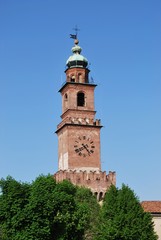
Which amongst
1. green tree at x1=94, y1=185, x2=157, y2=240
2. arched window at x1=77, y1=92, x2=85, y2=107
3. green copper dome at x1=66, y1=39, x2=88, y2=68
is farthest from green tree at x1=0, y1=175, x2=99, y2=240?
green copper dome at x1=66, y1=39, x2=88, y2=68

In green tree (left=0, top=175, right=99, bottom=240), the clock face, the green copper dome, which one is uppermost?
the green copper dome

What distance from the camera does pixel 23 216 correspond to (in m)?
42.7

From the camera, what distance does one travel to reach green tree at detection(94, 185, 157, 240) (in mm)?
48000

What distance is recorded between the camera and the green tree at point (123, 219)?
157 ft

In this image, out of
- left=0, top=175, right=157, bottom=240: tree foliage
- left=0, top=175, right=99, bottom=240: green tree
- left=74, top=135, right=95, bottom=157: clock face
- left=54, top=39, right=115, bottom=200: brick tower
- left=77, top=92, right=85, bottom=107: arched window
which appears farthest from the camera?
left=77, top=92, right=85, bottom=107: arched window

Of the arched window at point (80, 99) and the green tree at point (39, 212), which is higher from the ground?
the arched window at point (80, 99)

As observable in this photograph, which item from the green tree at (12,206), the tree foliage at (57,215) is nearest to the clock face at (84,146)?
the tree foliage at (57,215)

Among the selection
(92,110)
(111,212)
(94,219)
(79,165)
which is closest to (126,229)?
(111,212)

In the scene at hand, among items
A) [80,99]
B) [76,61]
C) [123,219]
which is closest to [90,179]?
[123,219]

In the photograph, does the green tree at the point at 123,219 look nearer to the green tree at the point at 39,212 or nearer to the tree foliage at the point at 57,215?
the tree foliage at the point at 57,215

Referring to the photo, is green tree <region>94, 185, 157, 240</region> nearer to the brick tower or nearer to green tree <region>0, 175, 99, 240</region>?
green tree <region>0, 175, 99, 240</region>

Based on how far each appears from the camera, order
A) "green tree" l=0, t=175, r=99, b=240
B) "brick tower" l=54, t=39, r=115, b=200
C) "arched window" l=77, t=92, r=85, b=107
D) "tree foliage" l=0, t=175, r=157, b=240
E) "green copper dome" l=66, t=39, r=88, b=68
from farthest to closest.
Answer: "green copper dome" l=66, t=39, r=88, b=68
"arched window" l=77, t=92, r=85, b=107
"brick tower" l=54, t=39, r=115, b=200
"tree foliage" l=0, t=175, r=157, b=240
"green tree" l=0, t=175, r=99, b=240

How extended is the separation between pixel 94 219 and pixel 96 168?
11.1 metres

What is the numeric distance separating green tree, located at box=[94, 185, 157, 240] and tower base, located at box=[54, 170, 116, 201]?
8603mm
